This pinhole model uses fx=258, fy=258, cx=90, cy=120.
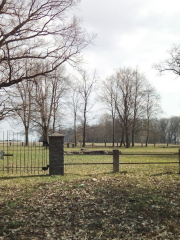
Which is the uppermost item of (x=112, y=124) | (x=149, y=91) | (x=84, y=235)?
(x=149, y=91)

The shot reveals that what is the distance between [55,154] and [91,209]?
4.53 metres

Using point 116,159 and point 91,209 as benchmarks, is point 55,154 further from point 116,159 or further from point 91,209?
point 91,209

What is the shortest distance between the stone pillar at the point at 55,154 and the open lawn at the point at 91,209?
4.76ft

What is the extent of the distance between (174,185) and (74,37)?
6638mm

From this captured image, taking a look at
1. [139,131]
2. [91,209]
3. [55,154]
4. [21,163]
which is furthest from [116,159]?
[139,131]

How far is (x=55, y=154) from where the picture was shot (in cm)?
1008

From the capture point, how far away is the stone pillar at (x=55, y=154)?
10078mm

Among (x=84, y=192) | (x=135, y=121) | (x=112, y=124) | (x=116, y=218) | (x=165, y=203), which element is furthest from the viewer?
(x=112, y=124)

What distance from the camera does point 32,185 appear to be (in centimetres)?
834

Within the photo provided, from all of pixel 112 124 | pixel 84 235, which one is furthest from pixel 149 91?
pixel 84 235

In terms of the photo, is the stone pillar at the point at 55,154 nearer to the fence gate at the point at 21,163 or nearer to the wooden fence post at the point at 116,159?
the fence gate at the point at 21,163

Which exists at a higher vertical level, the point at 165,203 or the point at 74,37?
the point at 74,37

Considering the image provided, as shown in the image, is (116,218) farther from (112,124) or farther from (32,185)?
(112,124)

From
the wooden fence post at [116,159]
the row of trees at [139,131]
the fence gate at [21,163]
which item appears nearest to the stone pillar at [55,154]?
the fence gate at [21,163]
